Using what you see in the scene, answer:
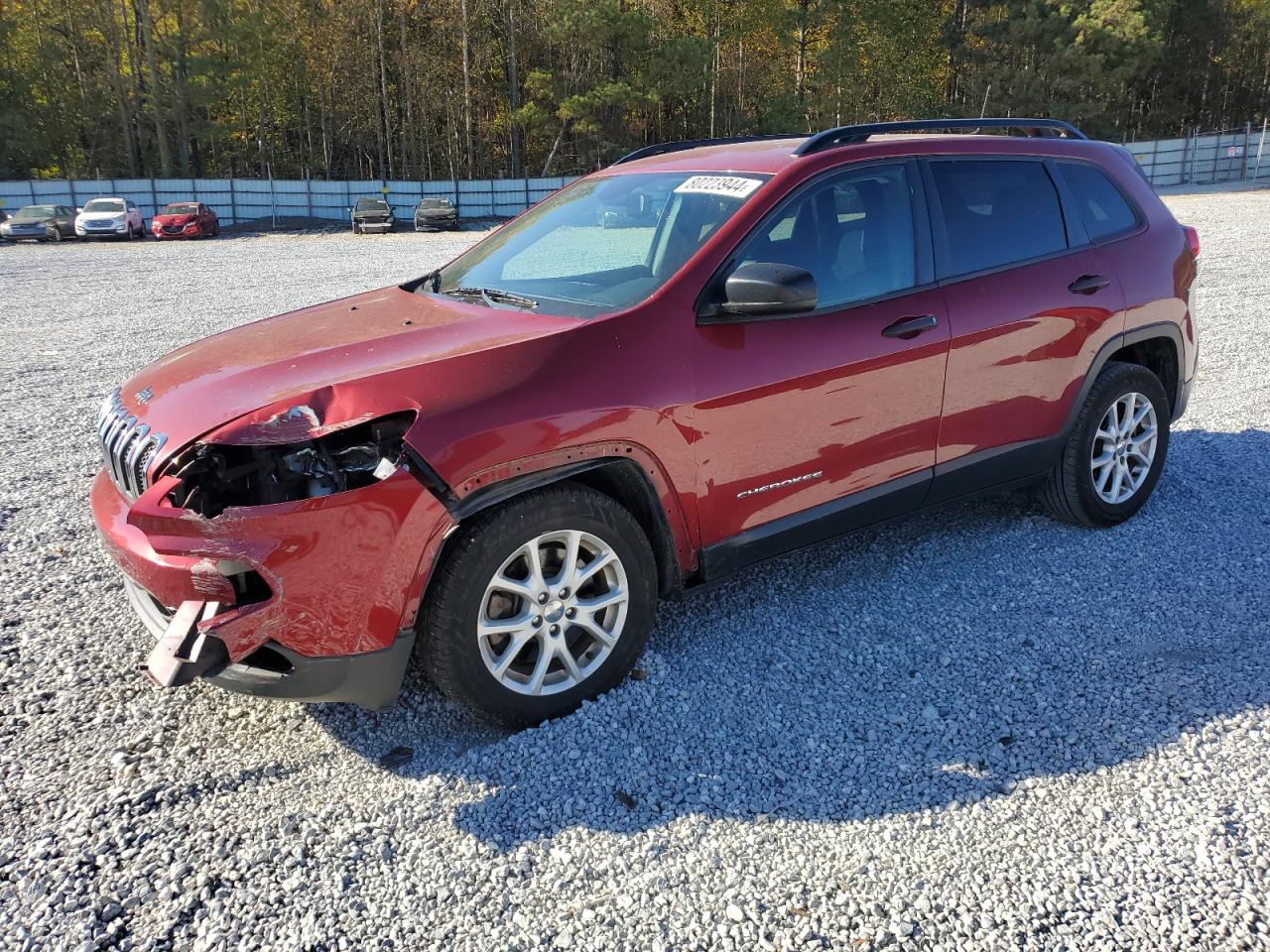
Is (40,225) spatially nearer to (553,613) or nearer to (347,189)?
(347,189)

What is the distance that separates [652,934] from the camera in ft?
7.93

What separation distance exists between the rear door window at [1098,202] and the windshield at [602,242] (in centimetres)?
189

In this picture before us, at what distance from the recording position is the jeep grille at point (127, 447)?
9.98ft

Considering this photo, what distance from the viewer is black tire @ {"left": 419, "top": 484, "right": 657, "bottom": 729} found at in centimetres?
298

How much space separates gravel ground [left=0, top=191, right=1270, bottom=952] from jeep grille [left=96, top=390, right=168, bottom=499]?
0.85m

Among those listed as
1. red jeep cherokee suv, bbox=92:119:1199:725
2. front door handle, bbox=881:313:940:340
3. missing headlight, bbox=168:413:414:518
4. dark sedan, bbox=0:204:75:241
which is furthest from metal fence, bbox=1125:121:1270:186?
missing headlight, bbox=168:413:414:518

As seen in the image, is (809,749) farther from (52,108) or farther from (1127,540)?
(52,108)

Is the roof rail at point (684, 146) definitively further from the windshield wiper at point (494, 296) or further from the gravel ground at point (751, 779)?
the gravel ground at point (751, 779)

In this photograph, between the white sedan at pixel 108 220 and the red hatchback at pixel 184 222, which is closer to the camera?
the white sedan at pixel 108 220

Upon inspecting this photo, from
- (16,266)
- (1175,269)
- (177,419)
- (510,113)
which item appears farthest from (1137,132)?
(177,419)

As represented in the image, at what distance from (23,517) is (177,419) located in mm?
3008

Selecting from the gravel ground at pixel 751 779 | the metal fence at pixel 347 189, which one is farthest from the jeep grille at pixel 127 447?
the metal fence at pixel 347 189

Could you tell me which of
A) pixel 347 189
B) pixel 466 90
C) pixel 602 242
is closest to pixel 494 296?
pixel 602 242

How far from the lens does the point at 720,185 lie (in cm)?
384
